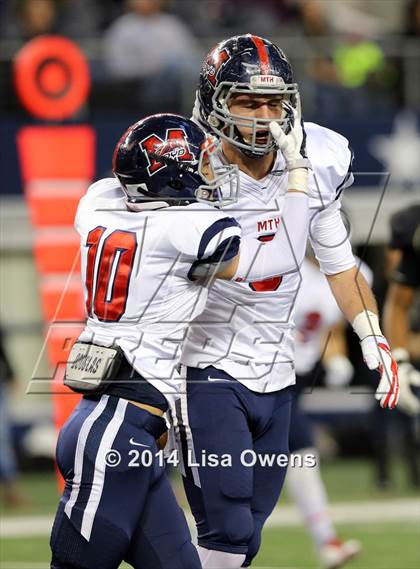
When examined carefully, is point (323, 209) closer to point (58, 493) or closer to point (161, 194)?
point (161, 194)

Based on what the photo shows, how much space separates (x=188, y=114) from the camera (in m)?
10.1

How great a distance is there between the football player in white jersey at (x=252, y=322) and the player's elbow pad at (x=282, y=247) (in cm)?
9

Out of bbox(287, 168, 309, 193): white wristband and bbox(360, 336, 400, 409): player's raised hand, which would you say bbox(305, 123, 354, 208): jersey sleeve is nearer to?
bbox(287, 168, 309, 193): white wristband

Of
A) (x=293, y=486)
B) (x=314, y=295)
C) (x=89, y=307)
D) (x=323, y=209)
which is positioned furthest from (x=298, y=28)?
(x=89, y=307)

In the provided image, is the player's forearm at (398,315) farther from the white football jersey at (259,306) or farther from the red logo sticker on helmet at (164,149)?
the red logo sticker on helmet at (164,149)

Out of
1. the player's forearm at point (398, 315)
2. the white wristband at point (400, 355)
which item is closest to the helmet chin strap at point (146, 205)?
the white wristband at point (400, 355)

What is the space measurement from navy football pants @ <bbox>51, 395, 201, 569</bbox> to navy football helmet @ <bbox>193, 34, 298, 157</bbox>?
0.97 metres

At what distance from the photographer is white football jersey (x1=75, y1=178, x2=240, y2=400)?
3805mm

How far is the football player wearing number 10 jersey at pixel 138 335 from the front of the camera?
12.2 feet

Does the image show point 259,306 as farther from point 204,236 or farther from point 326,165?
point 204,236

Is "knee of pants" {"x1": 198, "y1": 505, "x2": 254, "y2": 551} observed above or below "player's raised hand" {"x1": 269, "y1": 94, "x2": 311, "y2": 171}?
below

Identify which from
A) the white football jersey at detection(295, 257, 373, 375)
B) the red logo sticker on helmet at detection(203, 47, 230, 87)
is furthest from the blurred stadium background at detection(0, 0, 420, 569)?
the red logo sticker on helmet at detection(203, 47, 230, 87)

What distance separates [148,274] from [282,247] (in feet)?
1.45

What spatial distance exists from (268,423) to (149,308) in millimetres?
796
